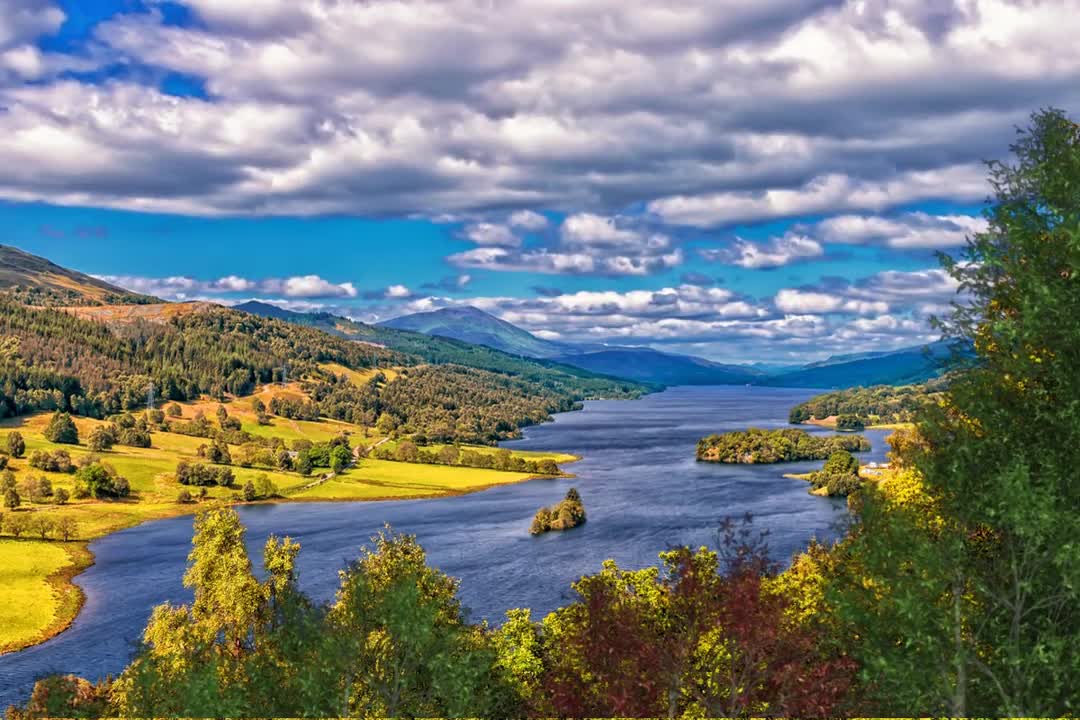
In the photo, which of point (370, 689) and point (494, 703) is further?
point (494, 703)

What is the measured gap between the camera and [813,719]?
20.2m

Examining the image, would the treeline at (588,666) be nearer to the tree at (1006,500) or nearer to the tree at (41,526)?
the tree at (1006,500)

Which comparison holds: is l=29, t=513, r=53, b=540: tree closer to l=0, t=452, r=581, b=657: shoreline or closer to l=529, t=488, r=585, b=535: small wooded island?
l=0, t=452, r=581, b=657: shoreline

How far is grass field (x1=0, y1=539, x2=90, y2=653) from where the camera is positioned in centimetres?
9159

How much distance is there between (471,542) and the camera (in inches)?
5285

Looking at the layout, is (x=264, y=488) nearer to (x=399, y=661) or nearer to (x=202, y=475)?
(x=202, y=475)

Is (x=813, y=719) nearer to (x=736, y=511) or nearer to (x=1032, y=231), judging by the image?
(x=1032, y=231)

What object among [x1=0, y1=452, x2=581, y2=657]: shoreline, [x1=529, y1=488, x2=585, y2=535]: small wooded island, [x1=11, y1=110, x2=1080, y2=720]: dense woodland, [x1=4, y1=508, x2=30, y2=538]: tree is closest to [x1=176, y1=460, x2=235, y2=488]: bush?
[x1=0, y1=452, x2=581, y2=657]: shoreline

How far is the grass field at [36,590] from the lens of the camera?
301ft

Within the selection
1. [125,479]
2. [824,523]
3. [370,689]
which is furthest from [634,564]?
[125,479]

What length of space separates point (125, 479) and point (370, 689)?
7038 inches

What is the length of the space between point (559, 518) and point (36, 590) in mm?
80420

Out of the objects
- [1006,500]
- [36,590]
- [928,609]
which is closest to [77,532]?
[36,590]

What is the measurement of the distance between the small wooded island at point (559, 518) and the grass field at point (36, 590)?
71294mm
